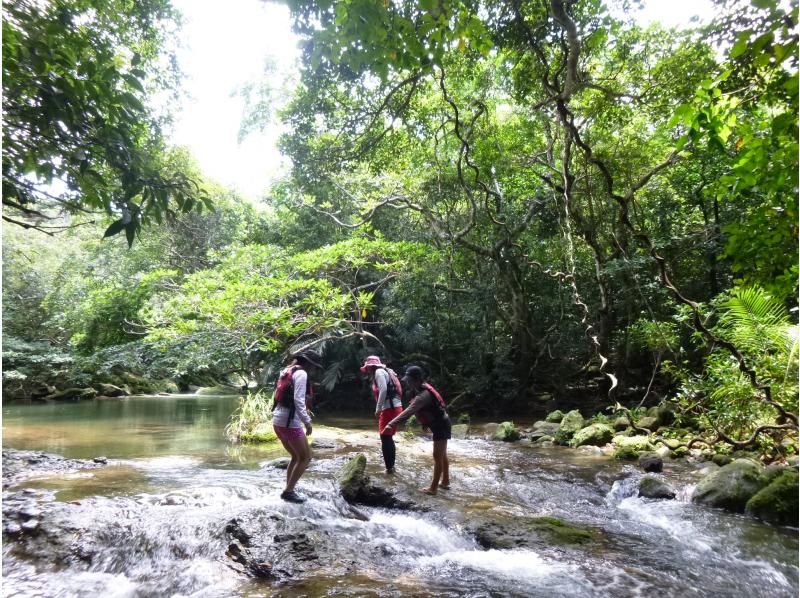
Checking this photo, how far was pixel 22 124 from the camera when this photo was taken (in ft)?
9.51

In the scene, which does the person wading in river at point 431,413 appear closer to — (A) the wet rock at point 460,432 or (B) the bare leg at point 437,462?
(B) the bare leg at point 437,462

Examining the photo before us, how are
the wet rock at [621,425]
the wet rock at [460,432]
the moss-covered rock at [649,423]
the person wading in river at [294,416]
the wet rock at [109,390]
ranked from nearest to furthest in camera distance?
1. the person wading in river at [294,416]
2. the moss-covered rock at [649,423]
3. the wet rock at [621,425]
4. the wet rock at [460,432]
5. the wet rock at [109,390]

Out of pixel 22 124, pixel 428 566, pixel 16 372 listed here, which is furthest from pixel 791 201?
pixel 16 372

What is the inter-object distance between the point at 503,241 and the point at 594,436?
623 centimetres

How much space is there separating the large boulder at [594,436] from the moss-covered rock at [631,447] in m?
0.40

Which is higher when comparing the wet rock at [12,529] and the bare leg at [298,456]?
the bare leg at [298,456]

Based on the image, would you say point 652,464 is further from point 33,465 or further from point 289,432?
point 33,465

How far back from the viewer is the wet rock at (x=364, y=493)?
5941 millimetres

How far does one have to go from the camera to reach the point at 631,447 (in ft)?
29.1

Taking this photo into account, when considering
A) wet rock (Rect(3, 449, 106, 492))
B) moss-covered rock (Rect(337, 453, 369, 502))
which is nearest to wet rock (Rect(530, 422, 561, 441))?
moss-covered rock (Rect(337, 453, 369, 502))

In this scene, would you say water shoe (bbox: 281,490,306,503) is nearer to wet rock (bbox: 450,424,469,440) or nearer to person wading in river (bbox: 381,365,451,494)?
person wading in river (bbox: 381,365,451,494)

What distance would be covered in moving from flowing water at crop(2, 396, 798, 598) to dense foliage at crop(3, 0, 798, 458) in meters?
2.41

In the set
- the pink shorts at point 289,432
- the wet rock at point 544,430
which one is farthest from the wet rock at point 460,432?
the pink shorts at point 289,432

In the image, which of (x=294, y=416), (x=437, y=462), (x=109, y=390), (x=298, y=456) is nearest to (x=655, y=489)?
(x=437, y=462)
